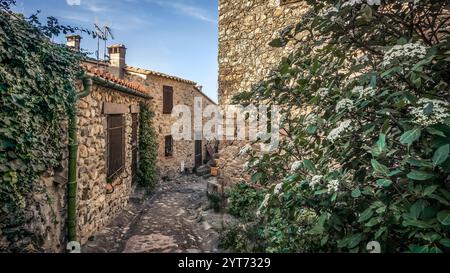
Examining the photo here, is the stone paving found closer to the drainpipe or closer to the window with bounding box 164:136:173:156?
the drainpipe

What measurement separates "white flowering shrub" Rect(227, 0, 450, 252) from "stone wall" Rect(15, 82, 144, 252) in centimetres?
253

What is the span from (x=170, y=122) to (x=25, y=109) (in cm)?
943

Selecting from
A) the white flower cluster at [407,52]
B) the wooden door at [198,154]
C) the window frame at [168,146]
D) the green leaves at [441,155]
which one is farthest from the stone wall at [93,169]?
the wooden door at [198,154]

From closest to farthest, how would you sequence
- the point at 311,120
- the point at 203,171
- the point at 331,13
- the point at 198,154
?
the point at 331,13 < the point at 311,120 < the point at 203,171 < the point at 198,154

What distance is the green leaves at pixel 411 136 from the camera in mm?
1110

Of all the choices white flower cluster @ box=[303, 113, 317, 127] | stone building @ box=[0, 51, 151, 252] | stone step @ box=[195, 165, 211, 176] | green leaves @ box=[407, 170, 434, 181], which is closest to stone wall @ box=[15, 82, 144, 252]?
stone building @ box=[0, 51, 151, 252]

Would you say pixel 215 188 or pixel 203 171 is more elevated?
pixel 215 188

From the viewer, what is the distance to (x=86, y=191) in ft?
14.4

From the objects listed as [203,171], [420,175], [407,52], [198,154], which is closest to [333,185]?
[420,175]

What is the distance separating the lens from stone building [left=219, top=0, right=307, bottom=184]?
5.60 meters

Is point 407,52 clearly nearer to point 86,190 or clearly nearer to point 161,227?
point 86,190

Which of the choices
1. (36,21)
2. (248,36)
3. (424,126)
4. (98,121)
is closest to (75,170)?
(98,121)

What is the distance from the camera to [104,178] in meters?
5.26
